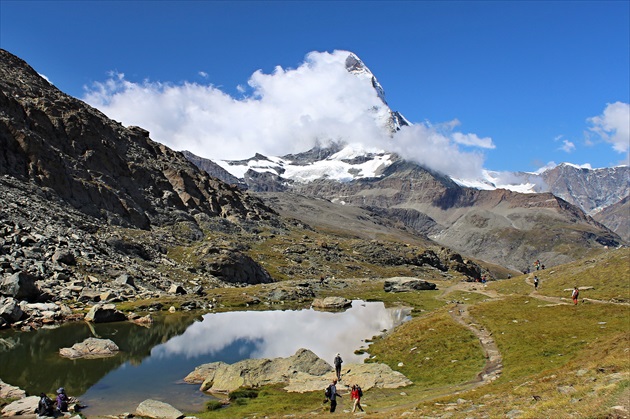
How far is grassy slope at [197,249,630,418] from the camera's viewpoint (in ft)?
92.3

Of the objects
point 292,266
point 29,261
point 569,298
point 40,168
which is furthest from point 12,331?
point 292,266

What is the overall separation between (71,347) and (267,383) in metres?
→ 28.4

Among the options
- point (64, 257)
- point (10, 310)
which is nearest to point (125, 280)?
point (64, 257)

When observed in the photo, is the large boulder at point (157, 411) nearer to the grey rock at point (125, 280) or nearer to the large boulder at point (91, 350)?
the large boulder at point (91, 350)

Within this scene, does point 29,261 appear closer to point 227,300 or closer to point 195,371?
point 227,300

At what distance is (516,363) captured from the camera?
4588 cm

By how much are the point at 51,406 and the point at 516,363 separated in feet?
131

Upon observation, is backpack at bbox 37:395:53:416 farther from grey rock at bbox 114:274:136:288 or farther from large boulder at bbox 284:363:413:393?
grey rock at bbox 114:274:136:288

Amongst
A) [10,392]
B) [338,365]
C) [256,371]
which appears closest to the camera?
[10,392]

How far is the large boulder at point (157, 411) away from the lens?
36469 mm

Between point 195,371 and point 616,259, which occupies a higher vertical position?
point 616,259

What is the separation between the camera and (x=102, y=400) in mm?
43500

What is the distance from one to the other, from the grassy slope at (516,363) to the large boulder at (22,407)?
42.8 feet

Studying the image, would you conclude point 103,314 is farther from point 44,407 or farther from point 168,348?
point 44,407
